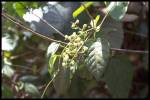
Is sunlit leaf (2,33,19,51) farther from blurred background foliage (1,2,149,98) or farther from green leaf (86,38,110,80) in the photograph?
green leaf (86,38,110,80)

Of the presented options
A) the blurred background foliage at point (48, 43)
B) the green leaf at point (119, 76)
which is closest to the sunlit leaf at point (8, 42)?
the blurred background foliage at point (48, 43)

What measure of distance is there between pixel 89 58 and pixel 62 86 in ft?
0.50

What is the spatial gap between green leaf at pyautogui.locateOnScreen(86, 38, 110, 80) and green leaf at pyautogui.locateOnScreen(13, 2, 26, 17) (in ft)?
1.53

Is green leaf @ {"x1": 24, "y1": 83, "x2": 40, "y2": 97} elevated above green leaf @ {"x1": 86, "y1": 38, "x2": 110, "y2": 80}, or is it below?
below

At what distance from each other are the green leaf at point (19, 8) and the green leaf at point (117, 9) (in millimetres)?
347

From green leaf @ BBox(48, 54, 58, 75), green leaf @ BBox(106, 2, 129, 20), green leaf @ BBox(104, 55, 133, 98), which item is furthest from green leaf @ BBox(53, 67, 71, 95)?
green leaf @ BBox(104, 55, 133, 98)

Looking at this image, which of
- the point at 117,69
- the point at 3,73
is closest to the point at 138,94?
the point at 117,69

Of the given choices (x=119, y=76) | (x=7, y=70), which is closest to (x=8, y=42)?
(x=7, y=70)

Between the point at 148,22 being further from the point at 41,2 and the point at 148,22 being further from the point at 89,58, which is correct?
the point at 89,58

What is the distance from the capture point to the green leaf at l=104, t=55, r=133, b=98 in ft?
5.00

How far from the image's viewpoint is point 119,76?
1.54 metres

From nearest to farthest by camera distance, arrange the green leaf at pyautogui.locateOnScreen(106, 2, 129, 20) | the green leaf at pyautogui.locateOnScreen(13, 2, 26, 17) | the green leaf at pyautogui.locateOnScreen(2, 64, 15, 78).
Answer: the green leaf at pyautogui.locateOnScreen(106, 2, 129, 20), the green leaf at pyautogui.locateOnScreen(13, 2, 26, 17), the green leaf at pyautogui.locateOnScreen(2, 64, 15, 78)

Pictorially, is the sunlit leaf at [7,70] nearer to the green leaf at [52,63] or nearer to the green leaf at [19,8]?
the green leaf at [19,8]

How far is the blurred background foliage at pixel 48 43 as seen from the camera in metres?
1.46
